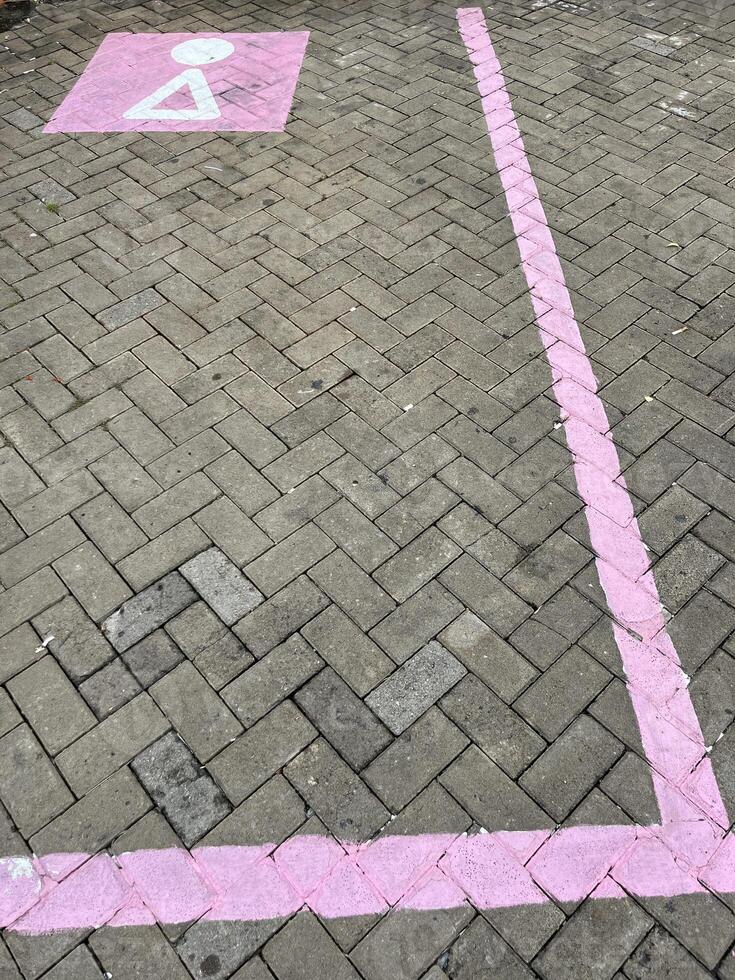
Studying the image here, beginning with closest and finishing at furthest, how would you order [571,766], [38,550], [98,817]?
[98,817], [571,766], [38,550]

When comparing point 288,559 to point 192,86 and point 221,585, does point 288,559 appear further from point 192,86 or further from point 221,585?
point 192,86

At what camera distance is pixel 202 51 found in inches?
279

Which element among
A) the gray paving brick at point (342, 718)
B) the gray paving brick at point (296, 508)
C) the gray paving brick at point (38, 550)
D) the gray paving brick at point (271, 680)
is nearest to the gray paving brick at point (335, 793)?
the gray paving brick at point (342, 718)

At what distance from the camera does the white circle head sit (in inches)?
275

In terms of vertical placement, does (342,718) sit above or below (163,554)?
below

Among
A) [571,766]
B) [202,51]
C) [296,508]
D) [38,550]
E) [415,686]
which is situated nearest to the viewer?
[571,766]

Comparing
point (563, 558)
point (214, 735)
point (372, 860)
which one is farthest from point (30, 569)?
point (563, 558)

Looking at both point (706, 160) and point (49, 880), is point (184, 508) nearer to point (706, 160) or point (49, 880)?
point (49, 880)

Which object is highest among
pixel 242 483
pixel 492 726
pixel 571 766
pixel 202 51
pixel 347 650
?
pixel 202 51

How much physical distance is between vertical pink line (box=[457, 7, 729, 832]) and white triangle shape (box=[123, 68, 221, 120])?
8.17 feet

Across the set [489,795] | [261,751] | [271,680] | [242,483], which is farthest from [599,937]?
[242,483]

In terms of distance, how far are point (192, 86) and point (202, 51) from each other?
696 millimetres

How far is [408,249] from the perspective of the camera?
507cm

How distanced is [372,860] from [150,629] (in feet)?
4.29
